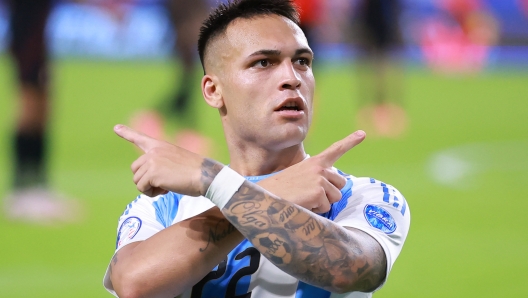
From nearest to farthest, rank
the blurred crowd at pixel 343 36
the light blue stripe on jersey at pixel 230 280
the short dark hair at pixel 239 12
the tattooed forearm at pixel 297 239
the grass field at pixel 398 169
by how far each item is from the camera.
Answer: the tattooed forearm at pixel 297 239, the light blue stripe on jersey at pixel 230 280, the short dark hair at pixel 239 12, the grass field at pixel 398 169, the blurred crowd at pixel 343 36

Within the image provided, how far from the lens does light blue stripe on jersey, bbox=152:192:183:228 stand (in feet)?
10.2

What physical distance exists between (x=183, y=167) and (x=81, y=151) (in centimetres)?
944

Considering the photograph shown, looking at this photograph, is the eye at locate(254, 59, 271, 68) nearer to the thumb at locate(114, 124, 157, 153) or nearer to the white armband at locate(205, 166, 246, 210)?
the thumb at locate(114, 124, 157, 153)

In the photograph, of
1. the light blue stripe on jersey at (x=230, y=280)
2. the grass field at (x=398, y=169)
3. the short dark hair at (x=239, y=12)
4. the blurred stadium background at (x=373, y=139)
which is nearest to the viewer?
the light blue stripe on jersey at (x=230, y=280)

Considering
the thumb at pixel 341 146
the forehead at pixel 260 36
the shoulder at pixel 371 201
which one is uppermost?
the forehead at pixel 260 36

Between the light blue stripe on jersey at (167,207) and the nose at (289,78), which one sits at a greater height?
the nose at (289,78)

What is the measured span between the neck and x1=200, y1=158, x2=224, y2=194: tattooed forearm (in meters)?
0.67

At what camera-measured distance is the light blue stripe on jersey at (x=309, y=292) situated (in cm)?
277

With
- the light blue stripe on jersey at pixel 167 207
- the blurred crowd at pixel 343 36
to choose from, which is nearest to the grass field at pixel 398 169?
the blurred crowd at pixel 343 36

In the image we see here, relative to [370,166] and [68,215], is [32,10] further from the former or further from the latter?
[370,166]

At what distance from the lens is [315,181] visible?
2.62 m

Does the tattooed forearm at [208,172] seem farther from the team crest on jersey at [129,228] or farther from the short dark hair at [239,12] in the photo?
the short dark hair at [239,12]

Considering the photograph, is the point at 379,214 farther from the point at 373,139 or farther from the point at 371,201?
the point at 373,139

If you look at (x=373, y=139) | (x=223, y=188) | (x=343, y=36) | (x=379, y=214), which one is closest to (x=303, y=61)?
(x=379, y=214)
